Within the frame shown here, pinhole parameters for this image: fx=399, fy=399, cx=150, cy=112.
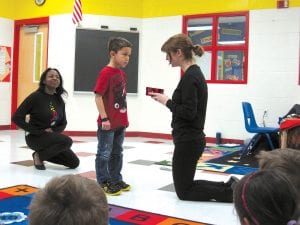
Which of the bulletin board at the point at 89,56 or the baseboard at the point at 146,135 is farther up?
the bulletin board at the point at 89,56

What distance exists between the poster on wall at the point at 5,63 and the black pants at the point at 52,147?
13.1ft

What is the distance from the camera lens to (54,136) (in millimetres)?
3998

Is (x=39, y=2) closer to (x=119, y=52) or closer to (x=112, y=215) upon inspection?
(x=119, y=52)

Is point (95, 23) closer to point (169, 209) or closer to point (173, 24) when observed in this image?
point (173, 24)

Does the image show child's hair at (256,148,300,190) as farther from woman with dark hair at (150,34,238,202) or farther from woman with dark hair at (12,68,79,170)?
woman with dark hair at (12,68,79,170)

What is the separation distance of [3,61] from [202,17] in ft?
12.6

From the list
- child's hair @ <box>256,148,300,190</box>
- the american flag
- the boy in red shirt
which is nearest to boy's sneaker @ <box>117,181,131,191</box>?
the boy in red shirt

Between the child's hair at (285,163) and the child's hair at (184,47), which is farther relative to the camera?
the child's hair at (184,47)

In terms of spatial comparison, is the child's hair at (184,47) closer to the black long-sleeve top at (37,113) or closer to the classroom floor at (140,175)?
the classroom floor at (140,175)

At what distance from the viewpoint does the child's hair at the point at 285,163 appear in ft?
4.33

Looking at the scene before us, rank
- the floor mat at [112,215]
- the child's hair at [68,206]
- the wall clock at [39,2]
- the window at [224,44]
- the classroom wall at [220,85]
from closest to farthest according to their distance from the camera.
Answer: the child's hair at [68,206], the floor mat at [112,215], the classroom wall at [220,85], the window at [224,44], the wall clock at [39,2]

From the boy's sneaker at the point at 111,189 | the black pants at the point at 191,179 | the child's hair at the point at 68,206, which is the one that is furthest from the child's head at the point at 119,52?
the child's hair at the point at 68,206

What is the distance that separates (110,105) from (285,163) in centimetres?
187

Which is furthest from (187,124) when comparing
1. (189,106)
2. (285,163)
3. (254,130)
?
(254,130)
